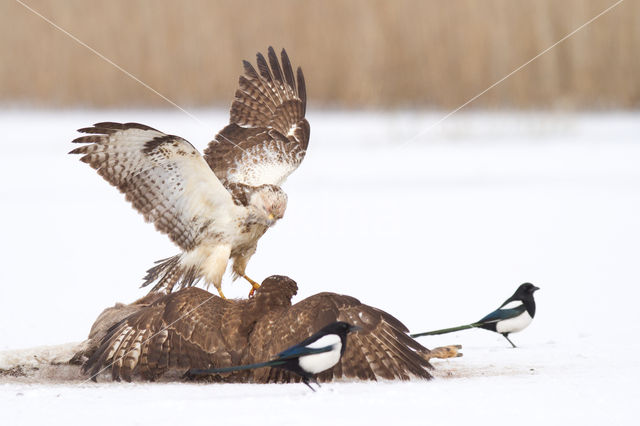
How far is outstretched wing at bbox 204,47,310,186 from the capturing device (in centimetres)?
566

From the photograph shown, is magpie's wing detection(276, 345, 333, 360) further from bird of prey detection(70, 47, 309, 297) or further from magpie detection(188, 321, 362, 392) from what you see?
bird of prey detection(70, 47, 309, 297)

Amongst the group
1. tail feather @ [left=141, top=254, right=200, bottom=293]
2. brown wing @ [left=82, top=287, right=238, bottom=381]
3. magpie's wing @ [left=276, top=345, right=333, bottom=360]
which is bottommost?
magpie's wing @ [left=276, top=345, right=333, bottom=360]

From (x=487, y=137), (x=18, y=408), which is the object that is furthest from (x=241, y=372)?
(x=487, y=137)

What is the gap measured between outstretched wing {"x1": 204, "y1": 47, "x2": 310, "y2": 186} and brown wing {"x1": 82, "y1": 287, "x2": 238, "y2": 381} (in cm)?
156

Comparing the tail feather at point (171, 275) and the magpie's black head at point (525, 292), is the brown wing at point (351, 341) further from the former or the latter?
the tail feather at point (171, 275)

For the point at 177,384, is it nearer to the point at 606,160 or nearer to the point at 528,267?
the point at 528,267

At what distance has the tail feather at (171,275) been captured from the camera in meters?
5.24

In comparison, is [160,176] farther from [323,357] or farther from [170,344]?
[323,357]

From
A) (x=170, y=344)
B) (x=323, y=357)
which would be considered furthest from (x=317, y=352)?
(x=170, y=344)

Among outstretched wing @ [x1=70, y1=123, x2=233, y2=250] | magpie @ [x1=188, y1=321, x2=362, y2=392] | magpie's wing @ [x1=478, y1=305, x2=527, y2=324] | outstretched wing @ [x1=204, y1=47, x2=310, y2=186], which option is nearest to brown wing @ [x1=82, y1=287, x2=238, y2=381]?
magpie @ [x1=188, y1=321, x2=362, y2=392]

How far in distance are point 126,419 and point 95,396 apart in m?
0.39

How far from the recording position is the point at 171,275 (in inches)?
209

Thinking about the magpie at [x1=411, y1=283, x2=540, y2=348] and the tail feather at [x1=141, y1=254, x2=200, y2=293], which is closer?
the magpie at [x1=411, y1=283, x2=540, y2=348]

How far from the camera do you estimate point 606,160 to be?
37.4 ft
